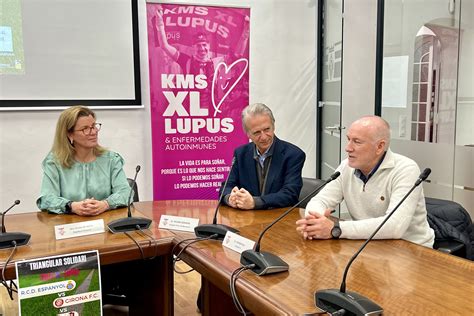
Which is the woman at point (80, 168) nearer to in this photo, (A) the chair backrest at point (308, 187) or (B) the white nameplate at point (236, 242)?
(B) the white nameplate at point (236, 242)

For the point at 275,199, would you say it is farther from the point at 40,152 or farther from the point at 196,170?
the point at 40,152

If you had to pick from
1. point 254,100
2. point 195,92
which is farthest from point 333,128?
point 195,92

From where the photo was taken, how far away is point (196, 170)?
3906 millimetres

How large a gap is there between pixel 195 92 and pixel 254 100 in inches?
23.1

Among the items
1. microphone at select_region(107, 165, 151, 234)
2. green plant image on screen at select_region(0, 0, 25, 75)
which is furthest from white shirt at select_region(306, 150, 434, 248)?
green plant image on screen at select_region(0, 0, 25, 75)

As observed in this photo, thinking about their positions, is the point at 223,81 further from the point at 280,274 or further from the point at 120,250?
the point at 280,274

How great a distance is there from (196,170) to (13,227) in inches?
84.5

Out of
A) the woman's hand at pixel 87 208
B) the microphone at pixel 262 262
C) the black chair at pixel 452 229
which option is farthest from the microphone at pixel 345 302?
the woman's hand at pixel 87 208

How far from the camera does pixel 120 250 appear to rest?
5.24 feet

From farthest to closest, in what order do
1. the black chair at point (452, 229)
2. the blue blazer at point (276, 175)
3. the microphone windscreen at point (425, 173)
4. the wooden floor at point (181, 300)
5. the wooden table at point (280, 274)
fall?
the wooden floor at point (181, 300), the blue blazer at point (276, 175), the black chair at point (452, 229), the microphone windscreen at point (425, 173), the wooden table at point (280, 274)

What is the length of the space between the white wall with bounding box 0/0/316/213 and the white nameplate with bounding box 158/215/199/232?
1.96 meters

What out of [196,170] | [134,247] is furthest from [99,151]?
[196,170]

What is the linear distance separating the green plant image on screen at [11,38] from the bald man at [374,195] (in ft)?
8.33

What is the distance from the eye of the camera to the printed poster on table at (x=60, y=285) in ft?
4.52
